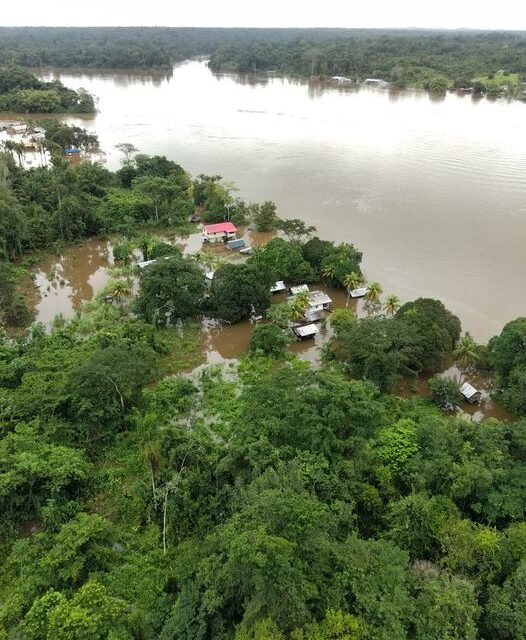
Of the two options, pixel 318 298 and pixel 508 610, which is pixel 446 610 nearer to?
pixel 508 610

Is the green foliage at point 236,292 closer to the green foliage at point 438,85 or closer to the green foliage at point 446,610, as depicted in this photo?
the green foliage at point 446,610

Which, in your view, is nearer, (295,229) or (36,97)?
(295,229)

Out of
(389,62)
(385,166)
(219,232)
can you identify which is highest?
(389,62)

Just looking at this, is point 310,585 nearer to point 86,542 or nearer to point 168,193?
point 86,542

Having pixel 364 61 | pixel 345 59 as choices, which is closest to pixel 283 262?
pixel 345 59

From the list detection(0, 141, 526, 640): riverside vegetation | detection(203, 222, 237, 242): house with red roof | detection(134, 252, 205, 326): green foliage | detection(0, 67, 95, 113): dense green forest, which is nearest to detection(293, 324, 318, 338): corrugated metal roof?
detection(0, 141, 526, 640): riverside vegetation

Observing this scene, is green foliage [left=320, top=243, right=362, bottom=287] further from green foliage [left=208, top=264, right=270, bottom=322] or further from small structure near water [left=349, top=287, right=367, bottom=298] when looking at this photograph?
green foliage [left=208, top=264, right=270, bottom=322]
